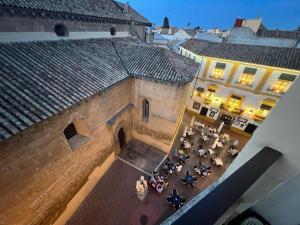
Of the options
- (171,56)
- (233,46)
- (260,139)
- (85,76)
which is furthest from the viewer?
(233,46)

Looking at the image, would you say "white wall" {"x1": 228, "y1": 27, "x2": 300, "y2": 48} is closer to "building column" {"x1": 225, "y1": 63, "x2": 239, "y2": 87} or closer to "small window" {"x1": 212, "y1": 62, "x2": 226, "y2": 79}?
"small window" {"x1": 212, "y1": 62, "x2": 226, "y2": 79}

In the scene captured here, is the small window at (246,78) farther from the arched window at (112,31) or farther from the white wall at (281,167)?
the white wall at (281,167)

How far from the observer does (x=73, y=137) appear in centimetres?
938

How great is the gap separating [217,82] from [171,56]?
27.4ft

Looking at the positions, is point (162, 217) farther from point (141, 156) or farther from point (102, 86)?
point (102, 86)

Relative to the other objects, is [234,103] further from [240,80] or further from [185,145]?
[185,145]

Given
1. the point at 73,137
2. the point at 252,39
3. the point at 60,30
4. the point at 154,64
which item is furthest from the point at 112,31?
the point at 252,39

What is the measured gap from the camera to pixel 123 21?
634 inches

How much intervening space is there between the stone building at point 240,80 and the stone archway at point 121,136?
10.9m

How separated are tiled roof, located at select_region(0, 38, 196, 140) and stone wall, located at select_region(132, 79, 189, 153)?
1144 mm

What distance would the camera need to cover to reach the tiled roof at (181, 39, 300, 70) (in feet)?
46.7

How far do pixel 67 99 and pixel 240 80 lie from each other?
16969mm

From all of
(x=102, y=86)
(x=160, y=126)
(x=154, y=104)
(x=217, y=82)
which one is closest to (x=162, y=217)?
(x=160, y=126)

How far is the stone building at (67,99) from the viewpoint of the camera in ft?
20.7
